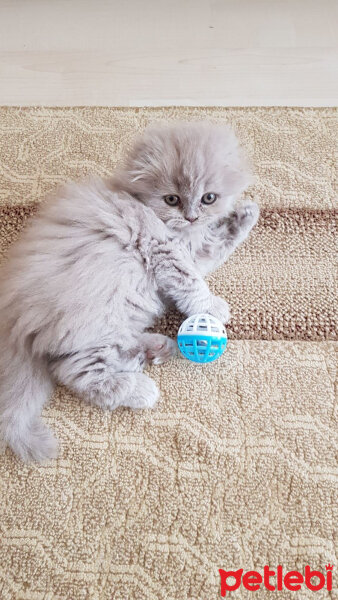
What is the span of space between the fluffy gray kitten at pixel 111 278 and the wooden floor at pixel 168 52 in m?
0.60

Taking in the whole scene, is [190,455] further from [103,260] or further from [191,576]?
[103,260]

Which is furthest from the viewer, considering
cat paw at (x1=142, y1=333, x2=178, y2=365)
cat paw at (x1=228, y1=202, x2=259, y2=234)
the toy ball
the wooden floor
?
the wooden floor

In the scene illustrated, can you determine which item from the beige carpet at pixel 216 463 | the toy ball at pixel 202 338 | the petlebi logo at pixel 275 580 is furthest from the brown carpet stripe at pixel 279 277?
the petlebi logo at pixel 275 580

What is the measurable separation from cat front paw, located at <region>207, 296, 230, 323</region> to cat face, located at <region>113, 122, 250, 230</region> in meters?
0.20

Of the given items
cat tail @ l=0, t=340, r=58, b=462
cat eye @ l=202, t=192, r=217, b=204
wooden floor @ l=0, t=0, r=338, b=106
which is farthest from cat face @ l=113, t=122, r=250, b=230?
wooden floor @ l=0, t=0, r=338, b=106

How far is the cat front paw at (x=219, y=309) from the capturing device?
116 centimetres

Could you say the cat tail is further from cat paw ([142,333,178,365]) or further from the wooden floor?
the wooden floor

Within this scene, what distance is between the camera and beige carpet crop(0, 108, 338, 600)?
37.2 inches

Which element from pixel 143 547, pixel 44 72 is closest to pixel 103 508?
pixel 143 547

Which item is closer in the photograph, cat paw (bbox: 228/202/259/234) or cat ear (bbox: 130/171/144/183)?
cat ear (bbox: 130/171/144/183)

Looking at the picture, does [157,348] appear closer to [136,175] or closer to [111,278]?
[111,278]

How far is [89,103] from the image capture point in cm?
164

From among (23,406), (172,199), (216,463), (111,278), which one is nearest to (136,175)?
(172,199)

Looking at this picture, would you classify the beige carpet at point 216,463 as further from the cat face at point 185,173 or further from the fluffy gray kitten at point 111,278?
the cat face at point 185,173
